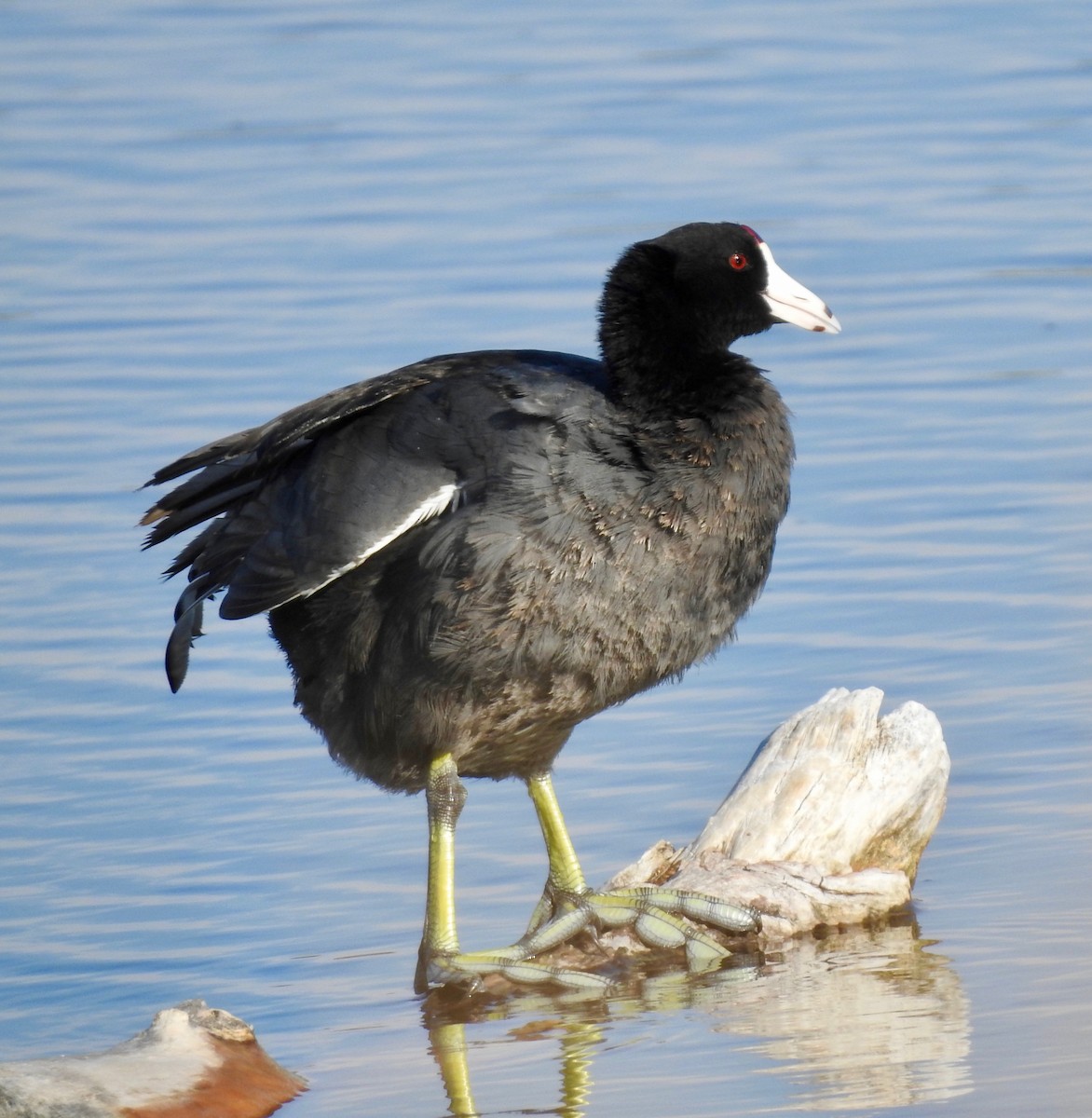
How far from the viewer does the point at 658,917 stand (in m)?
5.57

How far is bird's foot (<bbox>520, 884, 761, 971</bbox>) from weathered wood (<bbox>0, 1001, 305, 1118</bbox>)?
1021 mm

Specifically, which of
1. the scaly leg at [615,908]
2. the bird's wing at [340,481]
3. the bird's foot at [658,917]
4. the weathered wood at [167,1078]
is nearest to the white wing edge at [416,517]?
the bird's wing at [340,481]

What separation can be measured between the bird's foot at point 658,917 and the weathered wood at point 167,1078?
1021 mm

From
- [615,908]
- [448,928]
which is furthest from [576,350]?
[448,928]

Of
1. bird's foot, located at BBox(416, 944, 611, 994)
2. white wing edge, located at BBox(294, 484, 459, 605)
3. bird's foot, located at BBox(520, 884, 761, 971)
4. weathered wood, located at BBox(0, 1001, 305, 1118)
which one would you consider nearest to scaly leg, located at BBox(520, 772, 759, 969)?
bird's foot, located at BBox(520, 884, 761, 971)

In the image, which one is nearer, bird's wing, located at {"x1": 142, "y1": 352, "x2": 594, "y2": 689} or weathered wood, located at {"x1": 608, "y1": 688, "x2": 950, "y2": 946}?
bird's wing, located at {"x1": 142, "y1": 352, "x2": 594, "y2": 689}

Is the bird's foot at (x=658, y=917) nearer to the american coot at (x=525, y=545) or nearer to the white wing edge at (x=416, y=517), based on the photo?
the american coot at (x=525, y=545)

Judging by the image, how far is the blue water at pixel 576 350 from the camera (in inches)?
201

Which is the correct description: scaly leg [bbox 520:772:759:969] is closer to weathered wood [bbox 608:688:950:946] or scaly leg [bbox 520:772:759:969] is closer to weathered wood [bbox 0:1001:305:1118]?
weathered wood [bbox 608:688:950:946]

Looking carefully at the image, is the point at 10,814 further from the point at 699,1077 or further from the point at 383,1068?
the point at 699,1077

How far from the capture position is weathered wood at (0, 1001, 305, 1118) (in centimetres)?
420

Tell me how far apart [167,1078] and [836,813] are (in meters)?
1.87

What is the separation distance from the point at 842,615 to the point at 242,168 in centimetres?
810

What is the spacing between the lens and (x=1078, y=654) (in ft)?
23.9
